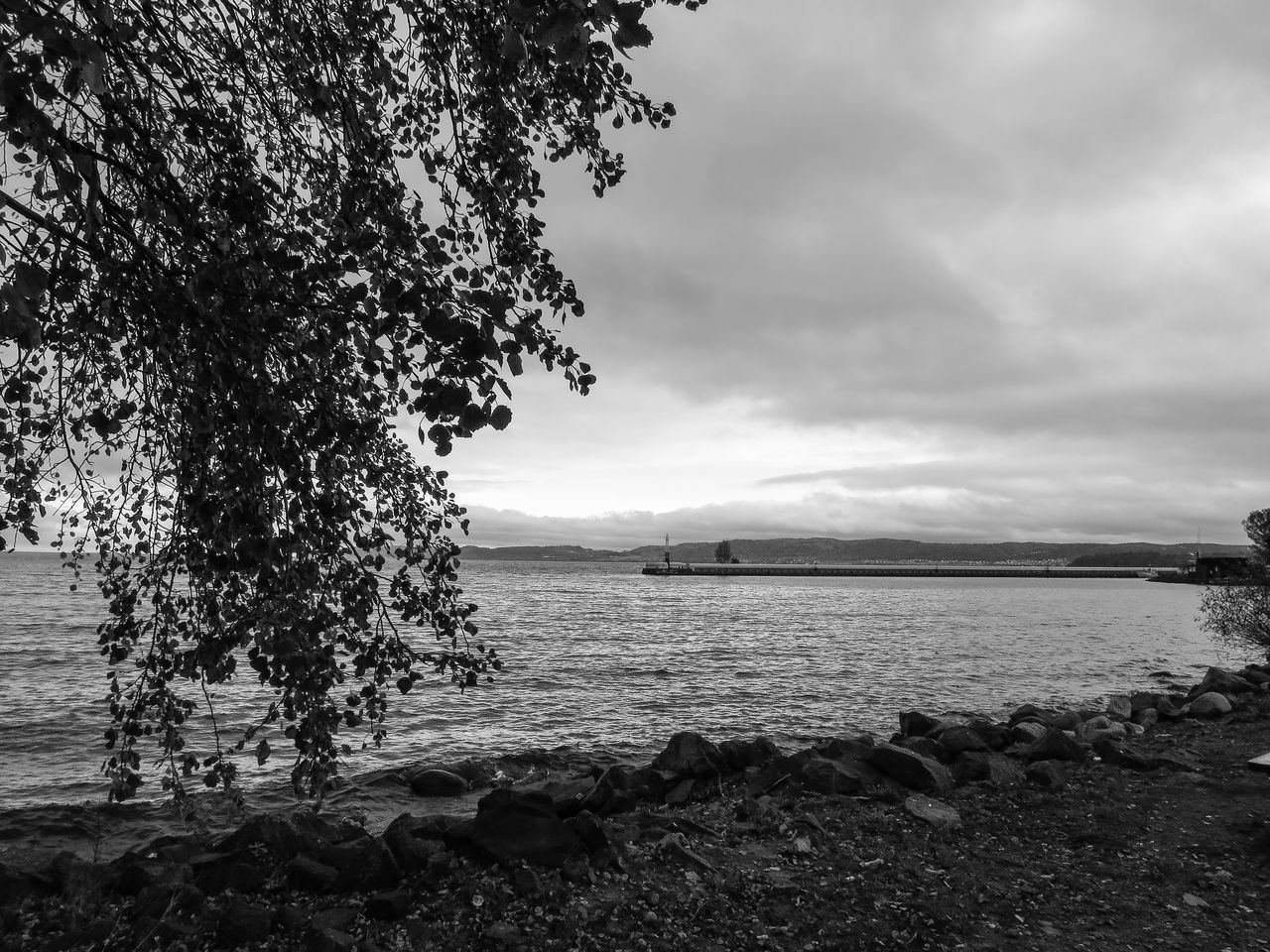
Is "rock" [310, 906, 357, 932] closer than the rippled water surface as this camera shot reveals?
Yes

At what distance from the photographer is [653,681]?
88.1 ft

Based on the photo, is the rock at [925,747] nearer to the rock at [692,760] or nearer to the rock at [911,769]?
the rock at [911,769]

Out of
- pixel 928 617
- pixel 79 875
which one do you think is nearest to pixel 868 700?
pixel 79 875

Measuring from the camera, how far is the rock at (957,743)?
1384 cm

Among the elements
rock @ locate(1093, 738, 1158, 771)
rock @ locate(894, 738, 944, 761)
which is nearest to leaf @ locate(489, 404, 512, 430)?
rock @ locate(894, 738, 944, 761)

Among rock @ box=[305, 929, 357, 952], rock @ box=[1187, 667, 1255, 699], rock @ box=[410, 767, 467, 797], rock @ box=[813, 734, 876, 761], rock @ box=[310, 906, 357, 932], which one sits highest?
rock @ box=[305, 929, 357, 952]

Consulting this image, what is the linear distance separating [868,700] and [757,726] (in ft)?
20.0

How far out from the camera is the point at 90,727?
59.0 feet

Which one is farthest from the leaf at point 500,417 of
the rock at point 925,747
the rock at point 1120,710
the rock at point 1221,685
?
the rock at point 1221,685

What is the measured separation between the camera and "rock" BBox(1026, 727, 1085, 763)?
42.3ft

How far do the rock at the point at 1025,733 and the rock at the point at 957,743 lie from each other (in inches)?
43.1

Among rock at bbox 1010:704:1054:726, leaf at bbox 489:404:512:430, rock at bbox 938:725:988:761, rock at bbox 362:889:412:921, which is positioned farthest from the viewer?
rock at bbox 1010:704:1054:726

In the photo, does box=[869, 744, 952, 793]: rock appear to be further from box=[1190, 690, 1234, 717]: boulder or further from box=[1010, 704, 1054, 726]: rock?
box=[1190, 690, 1234, 717]: boulder

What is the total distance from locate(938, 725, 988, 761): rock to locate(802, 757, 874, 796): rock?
301 cm
